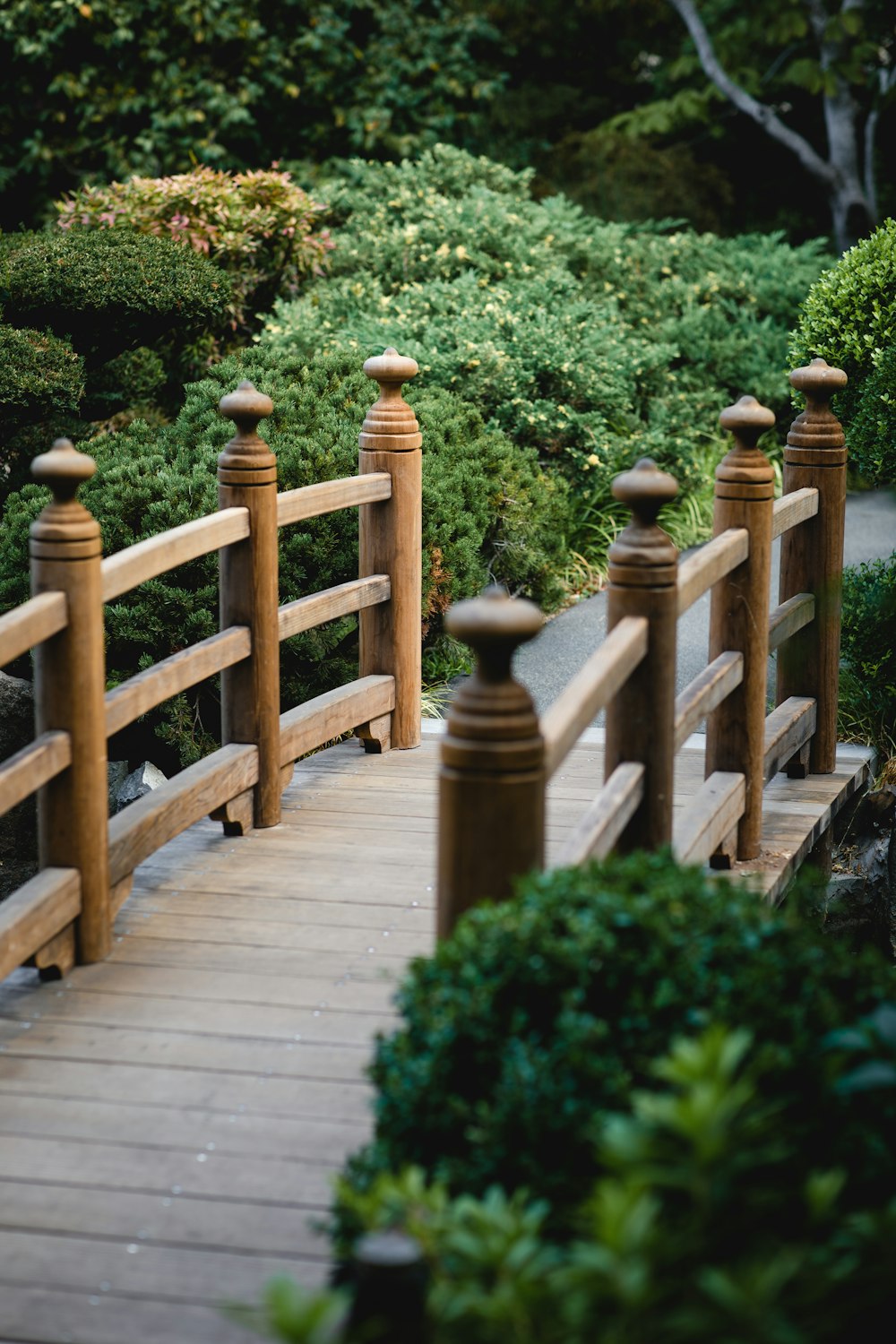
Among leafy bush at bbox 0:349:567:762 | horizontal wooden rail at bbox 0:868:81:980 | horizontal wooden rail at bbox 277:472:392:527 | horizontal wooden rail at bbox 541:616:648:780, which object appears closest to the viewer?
horizontal wooden rail at bbox 541:616:648:780

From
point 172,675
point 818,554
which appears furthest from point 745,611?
point 172,675

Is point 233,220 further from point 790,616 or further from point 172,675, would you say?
point 172,675

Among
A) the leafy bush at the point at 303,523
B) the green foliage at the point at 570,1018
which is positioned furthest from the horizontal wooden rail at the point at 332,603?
the green foliage at the point at 570,1018

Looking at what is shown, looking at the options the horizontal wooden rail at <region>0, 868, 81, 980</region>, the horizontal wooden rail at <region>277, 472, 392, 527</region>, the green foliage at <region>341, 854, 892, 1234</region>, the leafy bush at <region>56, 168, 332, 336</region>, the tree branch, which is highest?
the tree branch

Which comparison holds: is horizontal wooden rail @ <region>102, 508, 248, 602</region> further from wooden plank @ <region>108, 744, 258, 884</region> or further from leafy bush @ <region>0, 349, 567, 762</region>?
leafy bush @ <region>0, 349, 567, 762</region>

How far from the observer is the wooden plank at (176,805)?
4.09 metres

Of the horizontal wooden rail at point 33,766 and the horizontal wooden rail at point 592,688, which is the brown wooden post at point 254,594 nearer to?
the horizontal wooden rail at point 33,766

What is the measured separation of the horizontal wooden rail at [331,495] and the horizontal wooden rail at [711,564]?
125cm

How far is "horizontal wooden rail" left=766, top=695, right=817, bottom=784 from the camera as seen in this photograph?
16.6ft

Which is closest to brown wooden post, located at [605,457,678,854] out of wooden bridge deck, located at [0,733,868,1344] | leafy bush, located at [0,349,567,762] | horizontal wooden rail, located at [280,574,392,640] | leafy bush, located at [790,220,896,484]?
wooden bridge deck, located at [0,733,868,1344]

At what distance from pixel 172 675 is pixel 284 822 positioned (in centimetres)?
90

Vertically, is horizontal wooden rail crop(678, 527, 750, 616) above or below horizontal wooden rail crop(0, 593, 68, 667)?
above

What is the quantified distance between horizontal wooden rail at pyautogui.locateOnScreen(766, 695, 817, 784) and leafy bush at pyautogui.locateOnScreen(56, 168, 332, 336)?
5.07m

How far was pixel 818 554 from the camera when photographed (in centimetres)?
540
